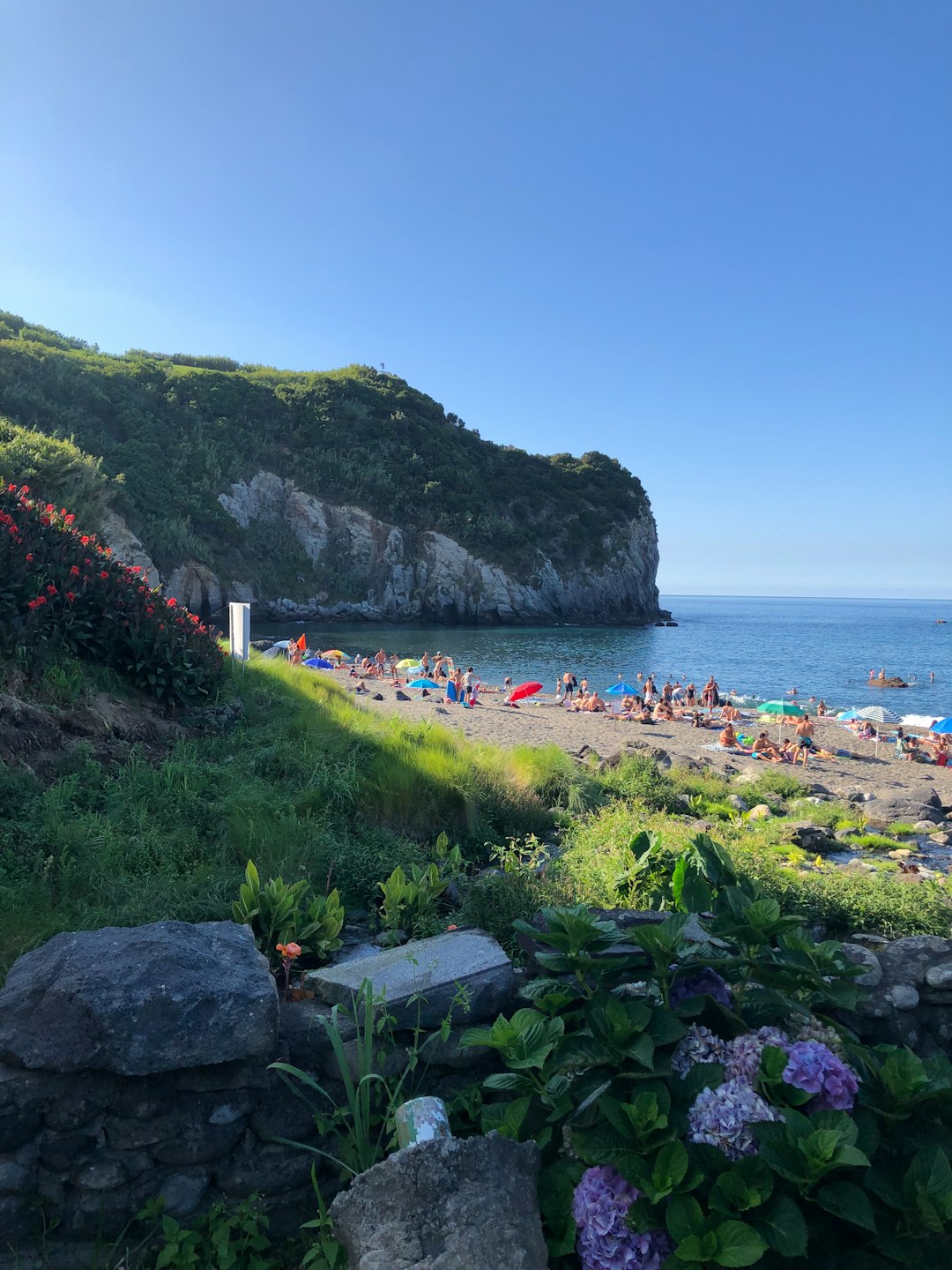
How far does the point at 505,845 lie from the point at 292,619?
5296cm

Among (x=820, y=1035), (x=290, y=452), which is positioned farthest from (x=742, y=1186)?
(x=290, y=452)

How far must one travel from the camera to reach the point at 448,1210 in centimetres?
198

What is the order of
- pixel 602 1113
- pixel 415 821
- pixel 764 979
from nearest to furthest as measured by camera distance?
pixel 602 1113 → pixel 764 979 → pixel 415 821

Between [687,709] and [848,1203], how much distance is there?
1087 inches

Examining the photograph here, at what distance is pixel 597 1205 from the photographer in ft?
6.57

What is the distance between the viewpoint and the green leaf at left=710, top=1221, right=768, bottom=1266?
5.74 ft

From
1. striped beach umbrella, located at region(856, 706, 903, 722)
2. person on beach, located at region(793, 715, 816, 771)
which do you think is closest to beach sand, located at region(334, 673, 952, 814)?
person on beach, located at region(793, 715, 816, 771)

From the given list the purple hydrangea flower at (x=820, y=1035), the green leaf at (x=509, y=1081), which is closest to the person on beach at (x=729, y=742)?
the purple hydrangea flower at (x=820, y=1035)

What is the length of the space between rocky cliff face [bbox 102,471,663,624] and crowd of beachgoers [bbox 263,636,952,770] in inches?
1067

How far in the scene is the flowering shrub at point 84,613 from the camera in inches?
246

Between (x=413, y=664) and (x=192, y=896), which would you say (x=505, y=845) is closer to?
(x=192, y=896)

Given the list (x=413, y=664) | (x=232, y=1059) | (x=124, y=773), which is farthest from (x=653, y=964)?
(x=413, y=664)

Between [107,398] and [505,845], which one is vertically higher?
[107,398]

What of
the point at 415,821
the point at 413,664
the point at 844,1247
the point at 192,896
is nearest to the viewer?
the point at 844,1247
